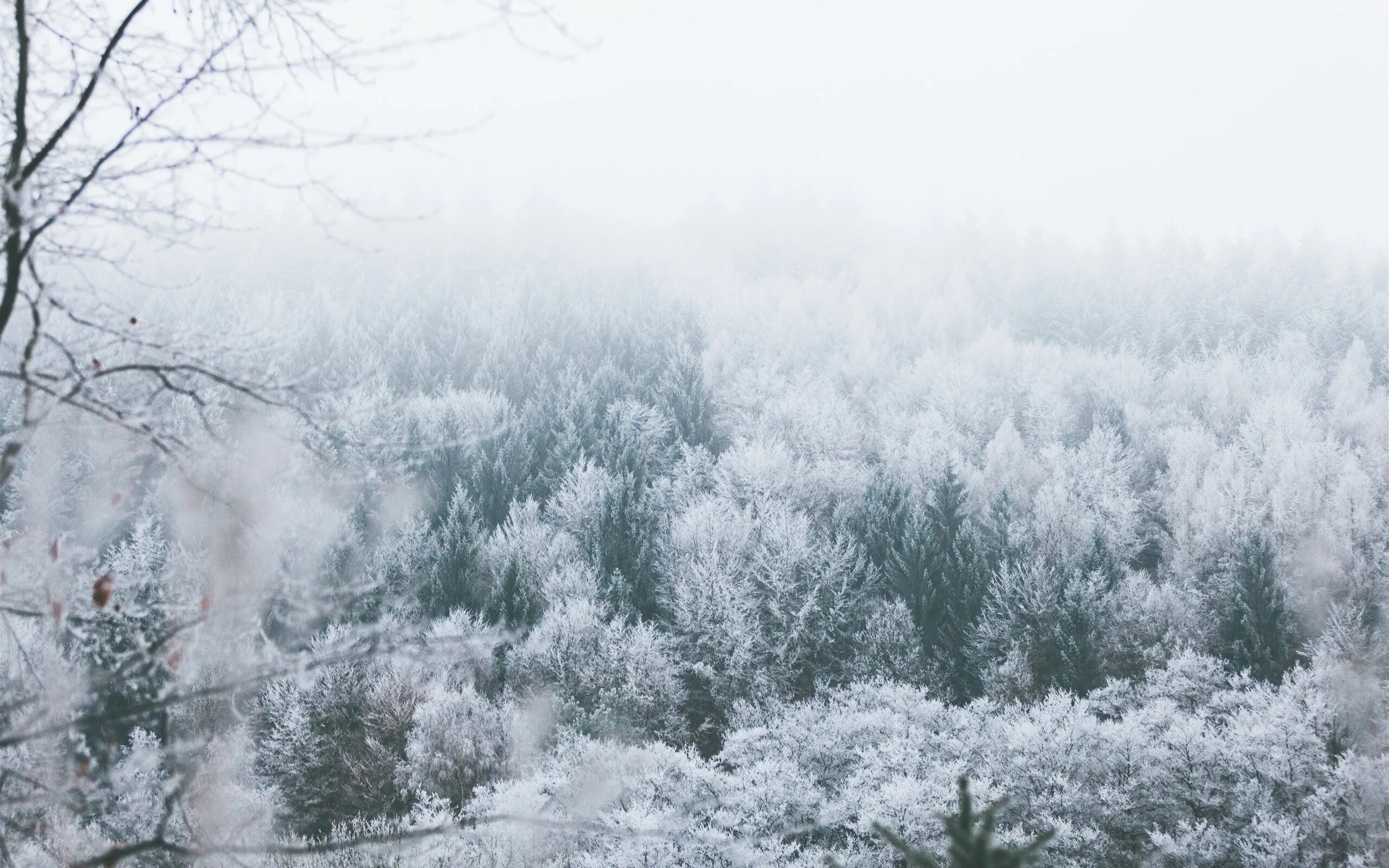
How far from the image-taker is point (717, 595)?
2666 cm

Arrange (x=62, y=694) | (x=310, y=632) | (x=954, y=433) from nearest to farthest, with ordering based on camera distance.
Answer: (x=62, y=694) < (x=310, y=632) < (x=954, y=433)

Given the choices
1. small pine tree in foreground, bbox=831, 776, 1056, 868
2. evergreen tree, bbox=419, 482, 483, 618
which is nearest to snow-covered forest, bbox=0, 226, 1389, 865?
evergreen tree, bbox=419, 482, 483, 618

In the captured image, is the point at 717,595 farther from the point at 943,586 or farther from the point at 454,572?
the point at 454,572

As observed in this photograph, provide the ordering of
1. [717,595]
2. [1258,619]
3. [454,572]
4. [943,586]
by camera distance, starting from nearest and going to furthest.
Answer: [1258,619]
[717,595]
[943,586]
[454,572]

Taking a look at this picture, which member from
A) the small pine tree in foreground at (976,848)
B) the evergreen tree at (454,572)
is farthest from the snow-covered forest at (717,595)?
the small pine tree in foreground at (976,848)

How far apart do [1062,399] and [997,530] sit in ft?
49.2

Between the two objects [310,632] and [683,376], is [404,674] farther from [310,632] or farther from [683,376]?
[683,376]

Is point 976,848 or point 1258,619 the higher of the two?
point 976,848

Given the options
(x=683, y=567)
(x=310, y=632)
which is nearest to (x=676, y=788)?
(x=683, y=567)

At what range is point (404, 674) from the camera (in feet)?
68.9

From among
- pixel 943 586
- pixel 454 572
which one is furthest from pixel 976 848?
pixel 454 572

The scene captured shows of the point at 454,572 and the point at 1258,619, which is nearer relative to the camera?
the point at 1258,619

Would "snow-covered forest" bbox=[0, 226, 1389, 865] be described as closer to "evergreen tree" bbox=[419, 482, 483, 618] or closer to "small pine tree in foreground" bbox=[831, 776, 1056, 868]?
"evergreen tree" bbox=[419, 482, 483, 618]

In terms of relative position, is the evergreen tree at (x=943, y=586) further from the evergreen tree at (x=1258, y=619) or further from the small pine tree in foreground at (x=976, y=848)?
the small pine tree in foreground at (x=976, y=848)
